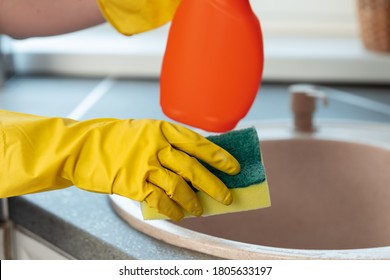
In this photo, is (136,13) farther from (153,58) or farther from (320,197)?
(153,58)

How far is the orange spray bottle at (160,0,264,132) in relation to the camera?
95 centimetres

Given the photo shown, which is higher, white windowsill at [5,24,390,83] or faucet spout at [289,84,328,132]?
faucet spout at [289,84,328,132]

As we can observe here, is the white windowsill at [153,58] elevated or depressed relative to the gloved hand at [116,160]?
depressed

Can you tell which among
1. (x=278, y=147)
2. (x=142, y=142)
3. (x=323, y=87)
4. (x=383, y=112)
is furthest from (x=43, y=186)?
(x=323, y=87)

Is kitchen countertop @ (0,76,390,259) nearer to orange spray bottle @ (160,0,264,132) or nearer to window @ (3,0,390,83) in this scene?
window @ (3,0,390,83)

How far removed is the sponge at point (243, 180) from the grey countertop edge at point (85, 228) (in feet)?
0.24

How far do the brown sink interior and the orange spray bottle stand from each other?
0.38 meters

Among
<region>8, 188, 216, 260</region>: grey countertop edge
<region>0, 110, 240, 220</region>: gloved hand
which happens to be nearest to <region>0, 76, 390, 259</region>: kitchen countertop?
<region>8, 188, 216, 260</region>: grey countertop edge

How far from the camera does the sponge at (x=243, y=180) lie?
951 millimetres

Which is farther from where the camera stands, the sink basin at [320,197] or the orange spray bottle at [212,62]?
the sink basin at [320,197]

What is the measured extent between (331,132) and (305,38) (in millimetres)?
859

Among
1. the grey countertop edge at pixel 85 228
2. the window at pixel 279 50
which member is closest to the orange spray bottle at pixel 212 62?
the grey countertop edge at pixel 85 228

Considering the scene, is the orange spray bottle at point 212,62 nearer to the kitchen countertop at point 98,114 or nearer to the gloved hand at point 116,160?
the gloved hand at point 116,160

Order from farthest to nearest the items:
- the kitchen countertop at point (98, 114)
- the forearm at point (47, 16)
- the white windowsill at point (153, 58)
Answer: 1. the white windowsill at point (153, 58)
2. the forearm at point (47, 16)
3. the kitchen countertop at point (98, 114)
